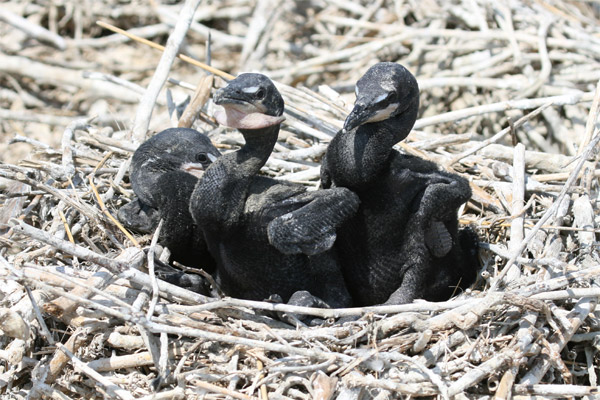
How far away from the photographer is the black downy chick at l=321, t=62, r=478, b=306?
3883 millimetres

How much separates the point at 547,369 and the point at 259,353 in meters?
1.19

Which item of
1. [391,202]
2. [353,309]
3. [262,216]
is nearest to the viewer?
[353,309]

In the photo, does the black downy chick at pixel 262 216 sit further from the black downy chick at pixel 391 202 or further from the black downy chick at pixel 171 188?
the black downy chick at pixel 171 188

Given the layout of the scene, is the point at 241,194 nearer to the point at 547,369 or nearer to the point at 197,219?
the point at 197,219

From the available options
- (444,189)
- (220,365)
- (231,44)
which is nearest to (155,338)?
(220,365)

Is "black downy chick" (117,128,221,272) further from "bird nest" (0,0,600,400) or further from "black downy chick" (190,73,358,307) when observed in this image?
"black downy chick" (190,73,358,307)

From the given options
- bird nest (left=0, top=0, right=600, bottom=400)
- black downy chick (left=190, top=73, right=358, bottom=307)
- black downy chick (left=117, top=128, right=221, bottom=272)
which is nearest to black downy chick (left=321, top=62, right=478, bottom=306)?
black downy chick (left=190, top=73, right=358, bottom=307)

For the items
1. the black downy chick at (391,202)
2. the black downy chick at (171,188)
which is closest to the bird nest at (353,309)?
the black downy chick at (171,188)

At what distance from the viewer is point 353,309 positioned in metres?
3.58

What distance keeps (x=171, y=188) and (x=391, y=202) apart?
A: 1.06 m

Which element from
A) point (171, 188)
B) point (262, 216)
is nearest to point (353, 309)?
point (262, 216)

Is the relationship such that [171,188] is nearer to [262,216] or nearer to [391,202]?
[262,216]

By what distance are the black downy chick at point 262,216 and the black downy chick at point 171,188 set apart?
1.06 feet

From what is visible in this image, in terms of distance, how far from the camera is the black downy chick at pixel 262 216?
12.3 feet
